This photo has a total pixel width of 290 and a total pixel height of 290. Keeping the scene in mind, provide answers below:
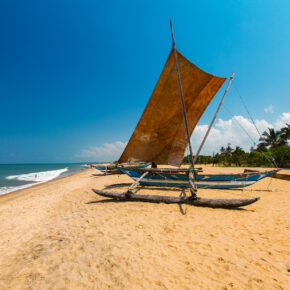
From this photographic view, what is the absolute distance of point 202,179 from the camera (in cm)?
1041

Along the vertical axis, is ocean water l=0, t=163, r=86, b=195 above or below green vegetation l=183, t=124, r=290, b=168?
below

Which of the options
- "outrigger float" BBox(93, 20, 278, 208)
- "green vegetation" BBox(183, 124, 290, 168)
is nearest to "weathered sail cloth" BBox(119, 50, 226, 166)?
"outrigger float" BBox(93, 20, 278, 208)

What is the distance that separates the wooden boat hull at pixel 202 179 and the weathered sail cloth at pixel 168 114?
1.52 meters

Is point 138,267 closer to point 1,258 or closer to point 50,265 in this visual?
point 50,265

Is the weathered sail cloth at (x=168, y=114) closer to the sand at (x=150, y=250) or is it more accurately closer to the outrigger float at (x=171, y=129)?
the outrigger float at (x=171, y=129)

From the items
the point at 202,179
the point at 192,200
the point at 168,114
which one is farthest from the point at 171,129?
the point at 192,200

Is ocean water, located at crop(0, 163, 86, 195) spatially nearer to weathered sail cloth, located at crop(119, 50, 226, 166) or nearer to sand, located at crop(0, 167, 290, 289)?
sand, located at crop(0, 167, 290, 289)

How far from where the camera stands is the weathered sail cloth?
36.2 ft

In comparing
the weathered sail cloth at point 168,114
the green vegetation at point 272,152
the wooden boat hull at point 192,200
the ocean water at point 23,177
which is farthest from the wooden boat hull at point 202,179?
the green vegetation at point 272,152

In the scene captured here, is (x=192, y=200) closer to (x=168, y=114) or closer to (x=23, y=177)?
(x=168, y=114)

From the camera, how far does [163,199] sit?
24.3 feet

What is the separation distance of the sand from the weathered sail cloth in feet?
18.7

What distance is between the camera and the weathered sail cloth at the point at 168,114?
435 inches

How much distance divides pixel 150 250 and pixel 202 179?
775 centimetres
